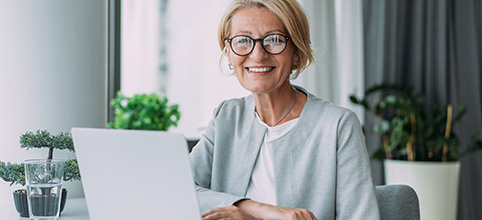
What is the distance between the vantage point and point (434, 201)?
319cm

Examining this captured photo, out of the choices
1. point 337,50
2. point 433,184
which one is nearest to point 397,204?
point 433,184

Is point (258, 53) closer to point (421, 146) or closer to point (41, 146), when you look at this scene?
point (41, 146)

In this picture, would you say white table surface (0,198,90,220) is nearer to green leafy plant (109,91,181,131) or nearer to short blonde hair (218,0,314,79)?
short blonde hair (218,0,314,79)

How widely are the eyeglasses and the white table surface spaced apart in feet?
1.92

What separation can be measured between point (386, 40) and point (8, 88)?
289 cm

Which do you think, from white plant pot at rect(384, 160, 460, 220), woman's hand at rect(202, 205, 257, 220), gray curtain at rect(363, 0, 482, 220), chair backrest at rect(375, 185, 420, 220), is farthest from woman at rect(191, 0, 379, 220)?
gray curtain at rect(363, 0, 482, 220)

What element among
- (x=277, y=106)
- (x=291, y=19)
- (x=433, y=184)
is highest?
(x=291, y=19)

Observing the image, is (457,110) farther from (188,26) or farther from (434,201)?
(188,26)

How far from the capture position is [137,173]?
2.83 feet

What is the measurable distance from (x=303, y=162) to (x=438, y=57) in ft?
8.94

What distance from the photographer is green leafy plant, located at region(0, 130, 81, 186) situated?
1.30 m

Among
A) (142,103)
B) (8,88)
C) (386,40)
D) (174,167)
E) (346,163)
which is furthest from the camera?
(386,40)

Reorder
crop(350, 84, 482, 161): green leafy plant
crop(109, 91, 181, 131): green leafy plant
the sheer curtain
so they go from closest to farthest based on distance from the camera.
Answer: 1. crop(109, 91, 181, 131): green leafy plant
2. crop(350, 84, 482, 161): green leafy plant
3. the sheer curtain

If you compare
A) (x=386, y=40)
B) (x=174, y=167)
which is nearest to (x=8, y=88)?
(x=174, y=167)
